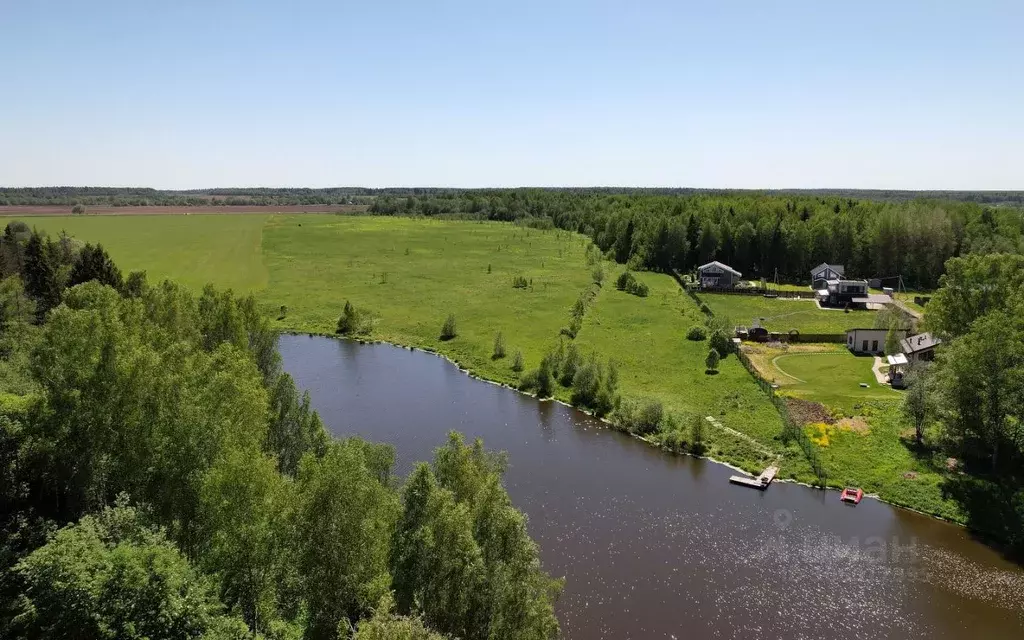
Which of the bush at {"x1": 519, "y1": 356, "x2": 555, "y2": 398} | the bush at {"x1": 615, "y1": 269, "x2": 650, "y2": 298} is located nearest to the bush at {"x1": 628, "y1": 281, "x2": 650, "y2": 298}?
the bush at {"x1": 615, "y1": 269, "x2": 650, "y2": 298}

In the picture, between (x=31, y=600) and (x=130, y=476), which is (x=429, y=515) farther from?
(x=130, y=476)

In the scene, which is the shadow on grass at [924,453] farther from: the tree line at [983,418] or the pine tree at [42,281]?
the pine tree at [42,281]

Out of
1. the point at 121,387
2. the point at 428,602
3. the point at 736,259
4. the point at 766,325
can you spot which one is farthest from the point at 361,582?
the point at 736,259

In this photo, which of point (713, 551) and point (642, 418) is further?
point (642, 418)

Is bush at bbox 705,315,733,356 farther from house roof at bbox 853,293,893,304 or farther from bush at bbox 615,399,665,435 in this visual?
house roof at bbox 853,293,893,304

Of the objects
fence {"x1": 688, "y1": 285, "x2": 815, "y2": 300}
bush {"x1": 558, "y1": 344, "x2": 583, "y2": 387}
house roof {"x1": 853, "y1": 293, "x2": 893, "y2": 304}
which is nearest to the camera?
bush {"x1": 558, "y1": 344, "x2": 583, "y2": 387}

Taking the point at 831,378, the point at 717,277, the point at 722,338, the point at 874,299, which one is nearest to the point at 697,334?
the point at 722,338

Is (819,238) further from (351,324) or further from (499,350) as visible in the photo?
(351,324)

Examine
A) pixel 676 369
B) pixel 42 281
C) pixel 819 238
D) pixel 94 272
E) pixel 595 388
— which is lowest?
pixel 676 369
